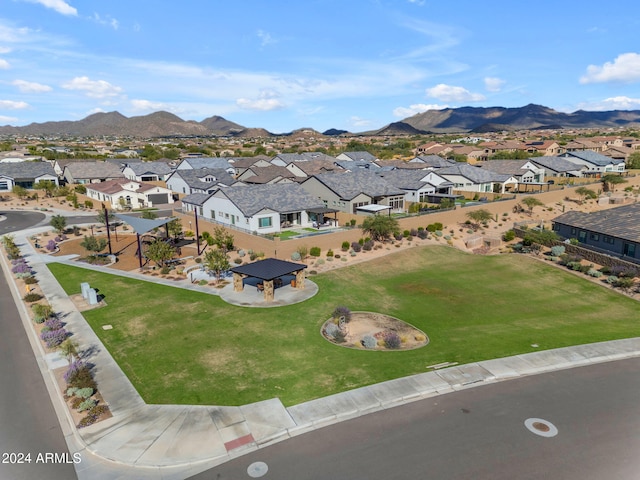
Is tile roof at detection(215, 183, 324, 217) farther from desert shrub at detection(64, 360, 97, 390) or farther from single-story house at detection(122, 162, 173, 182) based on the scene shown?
single-story house at detection(122, 162, 173, 182)

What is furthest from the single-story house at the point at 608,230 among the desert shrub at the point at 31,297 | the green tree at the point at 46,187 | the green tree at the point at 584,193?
the green tree at the point at 46,187

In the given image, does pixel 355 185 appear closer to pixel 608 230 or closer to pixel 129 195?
pixel 608 230

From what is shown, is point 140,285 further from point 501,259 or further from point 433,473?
point 501,259

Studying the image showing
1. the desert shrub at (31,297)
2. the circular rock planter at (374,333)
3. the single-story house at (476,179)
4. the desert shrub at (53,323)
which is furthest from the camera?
the single-story house at (476,179)

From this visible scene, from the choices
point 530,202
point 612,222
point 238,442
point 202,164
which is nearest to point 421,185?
point 530,202

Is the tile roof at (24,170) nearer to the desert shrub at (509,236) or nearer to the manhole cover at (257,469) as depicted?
the desert shrub at (509,236)
